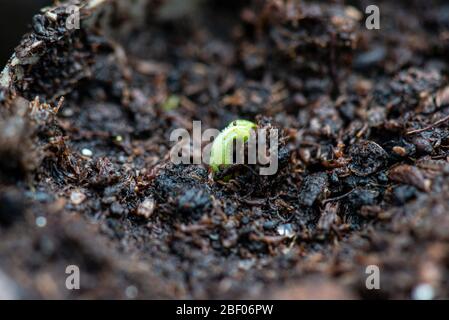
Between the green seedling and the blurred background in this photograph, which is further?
the blurred background

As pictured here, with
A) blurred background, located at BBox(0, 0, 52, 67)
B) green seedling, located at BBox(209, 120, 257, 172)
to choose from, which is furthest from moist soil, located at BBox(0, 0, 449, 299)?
blurred background, located at BBox(0, 0, 52, 67)

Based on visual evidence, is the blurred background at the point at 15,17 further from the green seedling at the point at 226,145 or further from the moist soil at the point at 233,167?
the green seedling at the point at 226,145

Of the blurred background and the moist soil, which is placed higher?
the blurred background

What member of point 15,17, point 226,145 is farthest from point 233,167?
point 15,17

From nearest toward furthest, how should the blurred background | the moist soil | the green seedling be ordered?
the moist soil → the green seedling → the blurred background

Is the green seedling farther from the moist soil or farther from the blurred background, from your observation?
the blurred background
